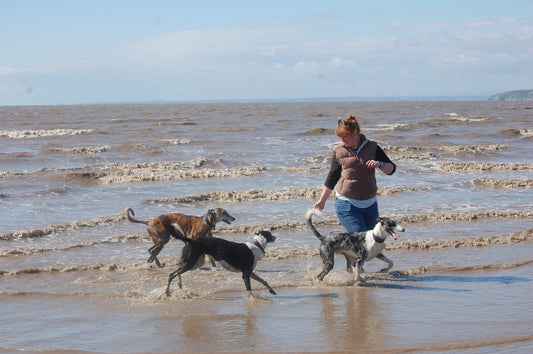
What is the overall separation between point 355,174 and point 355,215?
2.02 ft

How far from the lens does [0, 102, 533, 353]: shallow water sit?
21.0 ft

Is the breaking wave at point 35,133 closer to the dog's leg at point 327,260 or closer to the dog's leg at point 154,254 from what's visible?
the dog's leg at point 154,254

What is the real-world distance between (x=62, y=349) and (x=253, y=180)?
12736 millimetres

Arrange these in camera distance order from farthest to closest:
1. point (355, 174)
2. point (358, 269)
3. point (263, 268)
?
point (263, 268) < point (358, 269) < point (355, 174)

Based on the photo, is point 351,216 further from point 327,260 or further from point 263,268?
point 263,268

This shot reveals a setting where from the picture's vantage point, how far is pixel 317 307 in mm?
7340

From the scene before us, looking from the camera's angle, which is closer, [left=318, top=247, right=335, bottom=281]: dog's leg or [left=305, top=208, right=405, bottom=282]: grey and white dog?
[left=305, top=208, right=405, bottom=282]: grey and white dog

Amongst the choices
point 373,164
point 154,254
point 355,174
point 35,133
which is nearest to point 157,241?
point 154,254

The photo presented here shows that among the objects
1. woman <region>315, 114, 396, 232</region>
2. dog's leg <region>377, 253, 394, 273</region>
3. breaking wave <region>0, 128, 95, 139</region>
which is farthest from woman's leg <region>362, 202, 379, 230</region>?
breaking wave <region>0, 128, 95, 139</region>

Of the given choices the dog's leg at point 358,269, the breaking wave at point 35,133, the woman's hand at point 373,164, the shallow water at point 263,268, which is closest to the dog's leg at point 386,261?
the shallow water at point 263,268

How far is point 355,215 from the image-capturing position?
8.29 metres

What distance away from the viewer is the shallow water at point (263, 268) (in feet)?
21.0

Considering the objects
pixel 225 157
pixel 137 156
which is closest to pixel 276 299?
pixel 225 157

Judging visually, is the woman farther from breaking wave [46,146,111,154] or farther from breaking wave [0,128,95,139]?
breaking wave [0,128,95,139]
